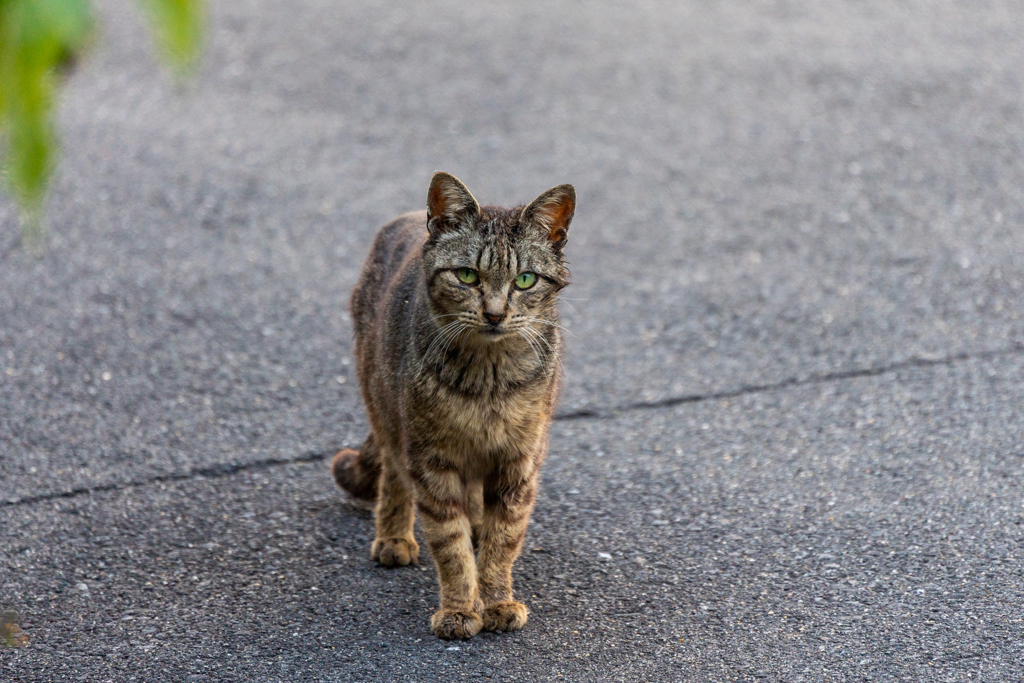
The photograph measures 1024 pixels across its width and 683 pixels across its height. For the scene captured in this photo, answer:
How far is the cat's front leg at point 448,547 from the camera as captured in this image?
330 centimetres

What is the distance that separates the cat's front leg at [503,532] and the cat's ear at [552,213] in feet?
2.40

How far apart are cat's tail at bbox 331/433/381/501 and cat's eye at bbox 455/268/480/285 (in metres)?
0.89

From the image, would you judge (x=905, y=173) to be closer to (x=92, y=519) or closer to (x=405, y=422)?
(x=405, y=422)

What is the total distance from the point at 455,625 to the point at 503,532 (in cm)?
33

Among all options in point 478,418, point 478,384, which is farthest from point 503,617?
point 478,384

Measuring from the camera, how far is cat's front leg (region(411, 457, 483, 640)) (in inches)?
130

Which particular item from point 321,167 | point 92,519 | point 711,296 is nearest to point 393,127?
point 321,167

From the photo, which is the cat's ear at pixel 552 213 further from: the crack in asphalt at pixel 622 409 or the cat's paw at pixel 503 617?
the crack in asphalt at pixel 622 409

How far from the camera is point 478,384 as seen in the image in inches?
129

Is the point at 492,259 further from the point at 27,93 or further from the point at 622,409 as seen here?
the point at 27,93

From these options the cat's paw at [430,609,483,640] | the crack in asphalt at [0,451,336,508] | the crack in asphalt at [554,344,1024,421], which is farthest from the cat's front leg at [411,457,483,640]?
the crack in asphalt at [554,344,1024,421]

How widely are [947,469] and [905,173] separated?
2.84 m

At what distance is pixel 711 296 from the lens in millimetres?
5445

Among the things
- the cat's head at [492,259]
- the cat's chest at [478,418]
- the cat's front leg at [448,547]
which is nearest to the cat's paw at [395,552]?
the cat's front leg at [448,547]
